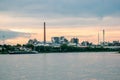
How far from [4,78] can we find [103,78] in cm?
1188

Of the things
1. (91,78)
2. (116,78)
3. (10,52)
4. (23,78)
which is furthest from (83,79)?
(10,52)

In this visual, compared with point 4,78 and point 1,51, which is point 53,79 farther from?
point 1,51

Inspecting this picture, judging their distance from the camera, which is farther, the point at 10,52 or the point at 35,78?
the point at 10,52

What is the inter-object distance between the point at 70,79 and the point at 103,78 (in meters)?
3.88

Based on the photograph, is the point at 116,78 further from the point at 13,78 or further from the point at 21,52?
the point at 21,52

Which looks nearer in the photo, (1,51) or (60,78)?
(60,78)

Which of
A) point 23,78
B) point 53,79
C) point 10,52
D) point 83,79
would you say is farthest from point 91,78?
point 10,52

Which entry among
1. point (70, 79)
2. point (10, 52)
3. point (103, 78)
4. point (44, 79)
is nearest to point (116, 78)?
point (103, 78)

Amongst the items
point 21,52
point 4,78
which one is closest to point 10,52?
point 21,52

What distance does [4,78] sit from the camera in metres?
45.9

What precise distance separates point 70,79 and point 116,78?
5.31 meters

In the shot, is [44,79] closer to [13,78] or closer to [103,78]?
[13,78]

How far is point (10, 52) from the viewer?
193m

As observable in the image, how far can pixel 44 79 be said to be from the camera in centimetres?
4416
